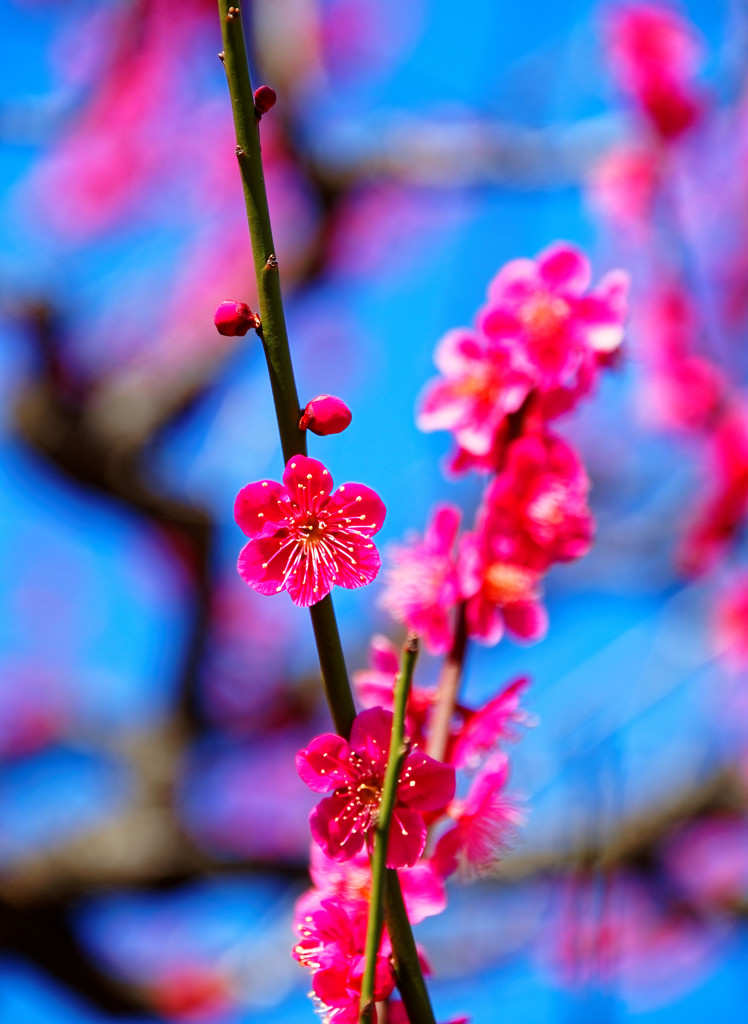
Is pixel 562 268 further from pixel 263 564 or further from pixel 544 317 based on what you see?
pixel 263 564

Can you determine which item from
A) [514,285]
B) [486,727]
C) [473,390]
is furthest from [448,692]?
[514,285]

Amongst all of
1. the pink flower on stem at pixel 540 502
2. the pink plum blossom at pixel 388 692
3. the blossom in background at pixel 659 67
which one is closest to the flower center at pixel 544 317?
the pink flower on stem at pixel 540 502

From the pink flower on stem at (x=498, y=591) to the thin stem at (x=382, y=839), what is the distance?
1.27 ft

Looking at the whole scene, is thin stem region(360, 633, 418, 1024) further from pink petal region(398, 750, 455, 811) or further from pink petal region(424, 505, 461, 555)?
pink petal region(424, 505, 461, 555)

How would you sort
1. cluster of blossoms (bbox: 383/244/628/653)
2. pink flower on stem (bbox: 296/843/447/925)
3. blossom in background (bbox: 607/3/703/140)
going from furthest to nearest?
blossom in background (bbox: 607/3/703/140) < cluster of blossoms (bbox: 383/244/628/653) < pink flower on stem (bbox: 296/843/447/925)

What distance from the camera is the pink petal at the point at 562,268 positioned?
1.19 meters

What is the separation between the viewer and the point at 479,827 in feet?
3.05

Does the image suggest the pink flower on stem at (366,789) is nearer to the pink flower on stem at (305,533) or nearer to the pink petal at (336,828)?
the pink petal at (336,828)

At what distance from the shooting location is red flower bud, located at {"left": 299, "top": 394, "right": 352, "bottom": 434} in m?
0.71

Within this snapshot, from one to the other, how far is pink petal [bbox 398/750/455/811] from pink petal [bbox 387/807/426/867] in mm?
11

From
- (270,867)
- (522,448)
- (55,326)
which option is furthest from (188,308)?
(522,448)

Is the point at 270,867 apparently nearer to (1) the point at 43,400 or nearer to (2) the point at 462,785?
(1) the point at 43,400

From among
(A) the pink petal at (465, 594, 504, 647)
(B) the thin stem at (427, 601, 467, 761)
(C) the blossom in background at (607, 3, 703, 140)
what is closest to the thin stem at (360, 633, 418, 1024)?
(B) the thin stem at (427, 601, 467, 761)

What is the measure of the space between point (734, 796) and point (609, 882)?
2.67 metres
